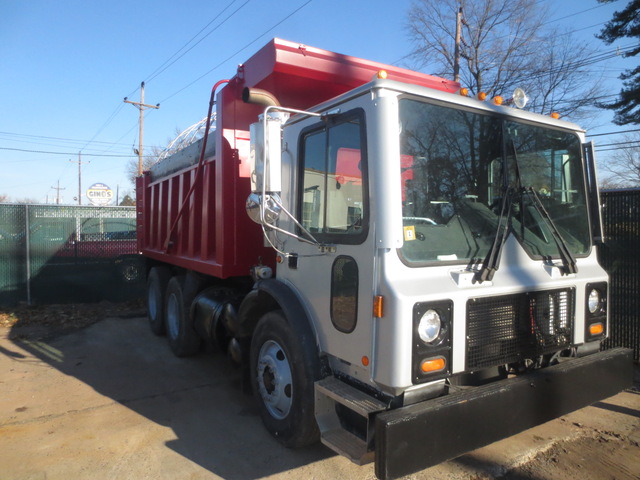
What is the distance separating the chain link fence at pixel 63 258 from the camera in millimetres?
9711

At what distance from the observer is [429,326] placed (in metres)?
2.69

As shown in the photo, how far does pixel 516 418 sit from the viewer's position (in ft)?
9.32

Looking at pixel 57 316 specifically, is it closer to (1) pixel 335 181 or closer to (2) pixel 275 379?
Result: (2) pixel 275 379

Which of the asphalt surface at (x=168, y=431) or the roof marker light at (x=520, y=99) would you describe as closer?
the asphalt surface at (x=168, y=431)

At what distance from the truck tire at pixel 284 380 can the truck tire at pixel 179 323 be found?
235cm

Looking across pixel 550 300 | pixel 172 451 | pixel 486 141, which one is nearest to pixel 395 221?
pixel 486 141

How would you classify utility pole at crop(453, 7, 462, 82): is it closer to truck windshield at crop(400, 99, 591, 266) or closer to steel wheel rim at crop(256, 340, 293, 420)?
truck windshield at crop(400, 99, 591, 266)

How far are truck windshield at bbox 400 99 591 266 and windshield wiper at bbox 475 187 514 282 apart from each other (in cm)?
2

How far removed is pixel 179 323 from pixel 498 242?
4521mm

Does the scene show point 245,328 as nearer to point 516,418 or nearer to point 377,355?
point 377,355

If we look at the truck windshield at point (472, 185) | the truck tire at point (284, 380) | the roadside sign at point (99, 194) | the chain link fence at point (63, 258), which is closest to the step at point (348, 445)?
the truck tire at point (284, 380)

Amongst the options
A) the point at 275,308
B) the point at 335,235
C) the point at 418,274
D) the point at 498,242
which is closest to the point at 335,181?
the point at 335,235

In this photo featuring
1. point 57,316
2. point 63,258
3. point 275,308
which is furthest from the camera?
point 63,258

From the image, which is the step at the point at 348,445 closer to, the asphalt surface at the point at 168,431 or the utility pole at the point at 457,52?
the asphalt surface at the point at 168,431
